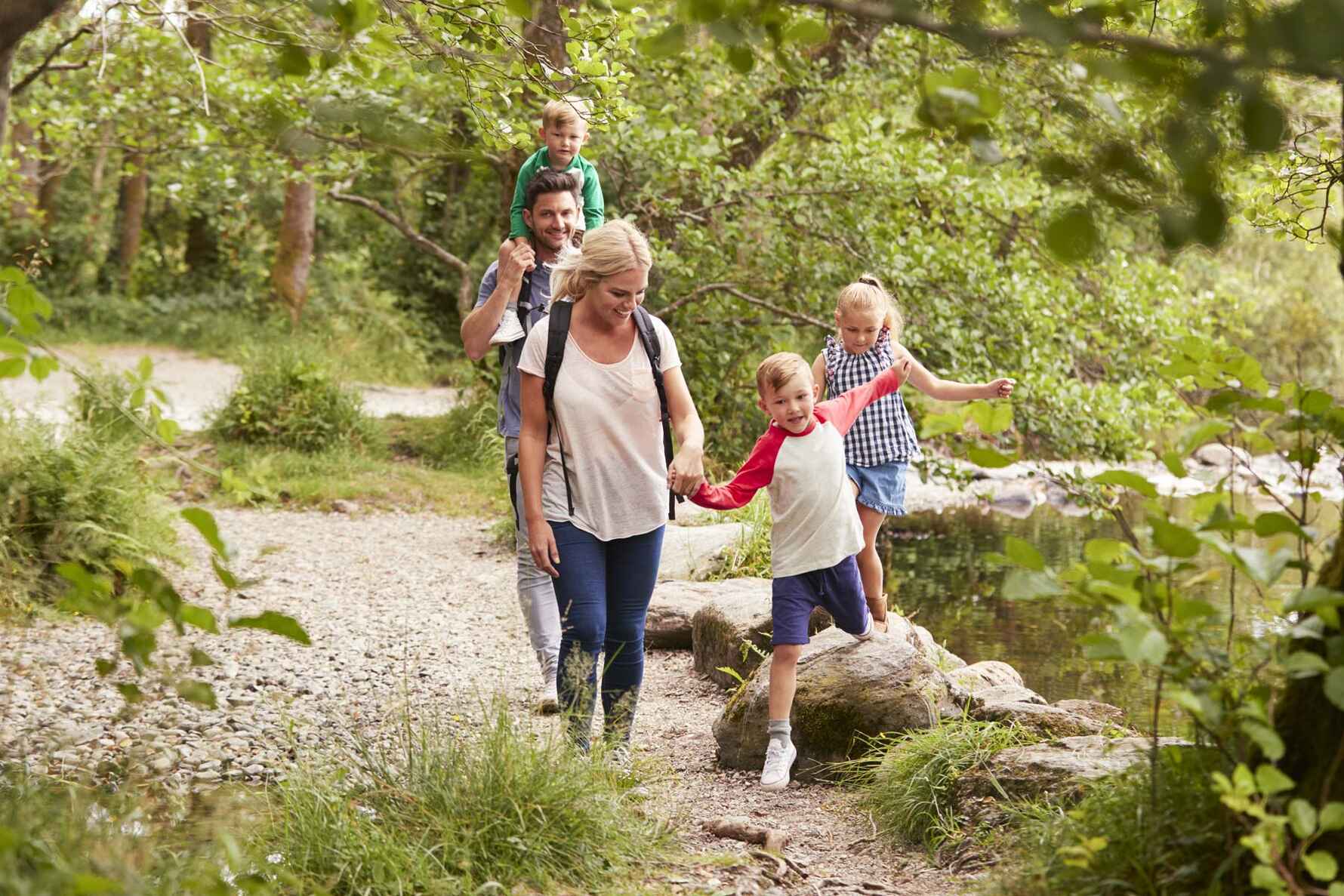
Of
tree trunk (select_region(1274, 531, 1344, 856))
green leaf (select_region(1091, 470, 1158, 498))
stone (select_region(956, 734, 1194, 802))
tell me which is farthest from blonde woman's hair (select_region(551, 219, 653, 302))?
tree trunk (select_region(1274, 531, 1344, 856))

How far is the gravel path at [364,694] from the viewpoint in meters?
3.63

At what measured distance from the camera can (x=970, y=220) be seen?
9922 millimetres

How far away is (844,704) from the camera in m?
4.46

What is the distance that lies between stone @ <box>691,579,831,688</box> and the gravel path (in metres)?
0.14

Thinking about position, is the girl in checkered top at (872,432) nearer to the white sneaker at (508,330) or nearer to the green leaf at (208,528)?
the white sneaker at (508,330)

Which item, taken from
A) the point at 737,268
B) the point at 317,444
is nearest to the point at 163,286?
the point at 317,444

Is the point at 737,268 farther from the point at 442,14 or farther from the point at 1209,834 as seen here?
the point at 1209,834

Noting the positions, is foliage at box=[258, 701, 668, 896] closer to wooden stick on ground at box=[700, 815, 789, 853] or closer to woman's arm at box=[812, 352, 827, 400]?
wooden stick on ground at box=[700, 815, 789, 853]

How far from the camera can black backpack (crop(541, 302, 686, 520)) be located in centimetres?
381

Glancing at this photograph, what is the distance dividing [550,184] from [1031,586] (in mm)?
2841

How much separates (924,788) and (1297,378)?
6.40 ft

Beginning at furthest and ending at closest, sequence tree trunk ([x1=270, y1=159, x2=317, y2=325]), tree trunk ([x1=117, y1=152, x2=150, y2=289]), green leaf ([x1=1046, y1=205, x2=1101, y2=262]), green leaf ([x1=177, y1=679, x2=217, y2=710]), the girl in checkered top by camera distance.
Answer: tree trunk ([x1=117, y1=152, x2=150, y2=289]), tree trunk ([x1=270, y1=159, x2=317, y2=325]), the girl in checkered top, green leaf ([x1=177, y1=679, x2=217, y2=710]), green leaf ([x1=1046, y1=205, x2=1101, y2=262])

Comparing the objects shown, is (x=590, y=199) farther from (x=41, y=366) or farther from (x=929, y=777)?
(x=41, y=366)

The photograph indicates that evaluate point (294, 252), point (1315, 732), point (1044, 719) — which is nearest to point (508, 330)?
point (1044, 719)
